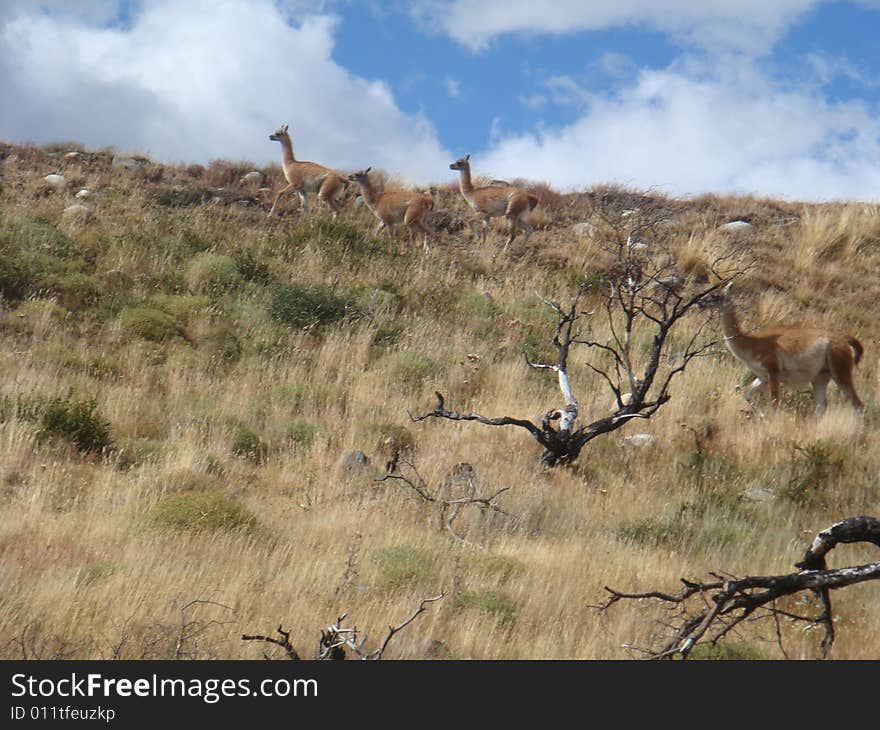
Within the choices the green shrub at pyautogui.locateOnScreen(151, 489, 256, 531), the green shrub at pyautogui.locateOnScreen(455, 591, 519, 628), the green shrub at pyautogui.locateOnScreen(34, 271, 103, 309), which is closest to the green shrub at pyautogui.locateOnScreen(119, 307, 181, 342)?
the green shrub at pyautogui.locateOnScreen(34, 271, 103, 309)

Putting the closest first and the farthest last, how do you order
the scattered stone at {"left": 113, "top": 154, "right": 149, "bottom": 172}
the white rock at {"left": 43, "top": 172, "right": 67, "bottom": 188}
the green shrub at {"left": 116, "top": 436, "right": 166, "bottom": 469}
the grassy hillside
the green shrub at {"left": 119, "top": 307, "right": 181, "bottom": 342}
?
the grassy hillside, the green shrub at {"left": 116, "top": 436, "right": 166, "bottom": 469}, the green shrub at {"left": 119, "top": 307, "right": 181, "bottom": 342}, the white rock at {"left": 43, "top": 172, "right": 67, "bottom": 188}, the scattered stone at {"left": 113, "top": 154, "right": 149, "bottom": 172}

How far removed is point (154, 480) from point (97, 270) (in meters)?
7.97

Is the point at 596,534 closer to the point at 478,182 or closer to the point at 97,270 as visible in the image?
the point at 97,270

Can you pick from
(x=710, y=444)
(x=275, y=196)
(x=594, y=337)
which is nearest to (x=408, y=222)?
(x=275, y=196)

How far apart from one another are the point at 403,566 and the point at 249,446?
3.50m

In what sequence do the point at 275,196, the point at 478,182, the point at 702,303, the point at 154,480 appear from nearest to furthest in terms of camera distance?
the point at 154,480, the point at 702,303, the point at 275,196, the point at 478,182

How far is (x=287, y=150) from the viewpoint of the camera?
76.4ft

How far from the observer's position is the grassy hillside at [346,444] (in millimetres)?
6344

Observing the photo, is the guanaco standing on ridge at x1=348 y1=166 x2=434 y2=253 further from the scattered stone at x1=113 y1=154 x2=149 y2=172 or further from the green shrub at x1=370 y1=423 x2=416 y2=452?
the green shrub at x1=370 y1=423 x2=416 y2=452

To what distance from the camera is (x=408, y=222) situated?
66.3 feet

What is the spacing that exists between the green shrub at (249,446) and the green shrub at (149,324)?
3.62 m

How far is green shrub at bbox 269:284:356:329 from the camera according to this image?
48.5ft

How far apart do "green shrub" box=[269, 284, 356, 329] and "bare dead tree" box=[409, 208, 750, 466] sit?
329 centimetres

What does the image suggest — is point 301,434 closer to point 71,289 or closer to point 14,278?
point 71,289
